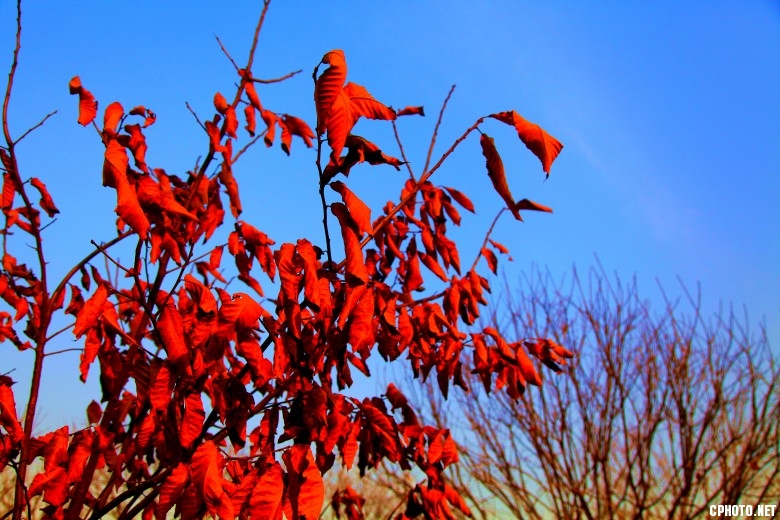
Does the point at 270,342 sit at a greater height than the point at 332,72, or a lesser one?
lesser

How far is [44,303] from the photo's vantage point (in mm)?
1491

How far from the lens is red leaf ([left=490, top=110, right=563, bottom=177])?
Result: 2.80ft

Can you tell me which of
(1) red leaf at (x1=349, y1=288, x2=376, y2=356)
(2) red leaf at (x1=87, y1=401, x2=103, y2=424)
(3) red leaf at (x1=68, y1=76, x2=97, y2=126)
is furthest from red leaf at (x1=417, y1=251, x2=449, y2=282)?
(2) red leaf at (x1=87, y1=401, x2=103, y2=424)

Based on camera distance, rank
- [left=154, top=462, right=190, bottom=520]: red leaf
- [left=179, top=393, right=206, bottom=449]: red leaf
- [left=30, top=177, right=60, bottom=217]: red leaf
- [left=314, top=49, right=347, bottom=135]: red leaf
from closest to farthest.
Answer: [left=314, top=49, right=347, bottom=135]: red leaf < [left=154, top=462, right=190, bottom=520]: red leaf < [left=179, top=393, right=206, bottom=449]: red leaf < [left=30, top=177, right=60, bottom=217]: red leaf

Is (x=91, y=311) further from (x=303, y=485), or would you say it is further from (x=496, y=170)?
(x=496, y=170)

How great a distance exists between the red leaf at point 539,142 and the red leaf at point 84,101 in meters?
1.02

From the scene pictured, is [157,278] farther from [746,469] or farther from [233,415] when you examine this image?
[746,469]

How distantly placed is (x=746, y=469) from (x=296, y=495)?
4380 millimetres

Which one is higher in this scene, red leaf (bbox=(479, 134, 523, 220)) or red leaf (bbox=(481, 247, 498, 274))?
red leaf (bbox=(481, 247, 498, 274))

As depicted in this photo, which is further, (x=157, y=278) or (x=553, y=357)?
(x=553, y=357)

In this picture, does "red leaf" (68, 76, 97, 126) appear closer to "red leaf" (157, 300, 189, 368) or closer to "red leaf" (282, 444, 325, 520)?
"red leaf" (157, 300, 189, 368)

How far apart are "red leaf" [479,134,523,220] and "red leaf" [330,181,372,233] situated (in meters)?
0.19

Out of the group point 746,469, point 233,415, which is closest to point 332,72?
point 233,415

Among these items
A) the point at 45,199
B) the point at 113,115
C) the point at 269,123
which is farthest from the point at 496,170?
the point at 45,199
